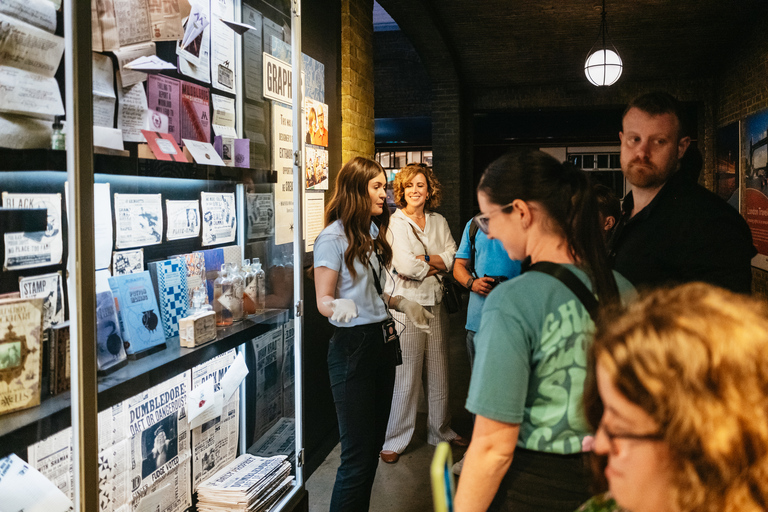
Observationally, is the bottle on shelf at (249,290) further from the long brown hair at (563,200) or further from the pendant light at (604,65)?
the pendant light at (604,65)

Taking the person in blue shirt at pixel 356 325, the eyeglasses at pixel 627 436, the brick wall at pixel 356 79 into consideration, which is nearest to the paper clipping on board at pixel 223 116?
the person in blue shirt at pixel 356 325

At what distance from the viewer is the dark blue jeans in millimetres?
2461

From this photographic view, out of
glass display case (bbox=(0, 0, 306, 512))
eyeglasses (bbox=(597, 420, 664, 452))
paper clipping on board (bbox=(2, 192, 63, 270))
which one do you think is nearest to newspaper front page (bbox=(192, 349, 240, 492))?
glass display case (bbox=(0, 0, 306, 512))

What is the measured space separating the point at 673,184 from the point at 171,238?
1.88 meters

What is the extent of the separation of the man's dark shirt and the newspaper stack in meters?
1.74

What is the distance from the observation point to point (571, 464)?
1300 millimetres

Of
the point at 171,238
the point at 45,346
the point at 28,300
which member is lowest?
the point at 45,346

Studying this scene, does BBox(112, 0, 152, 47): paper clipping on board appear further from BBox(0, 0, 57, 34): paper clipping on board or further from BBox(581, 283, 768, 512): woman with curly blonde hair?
BBox(581, 283, 768, 512): woman with curly blonde hair

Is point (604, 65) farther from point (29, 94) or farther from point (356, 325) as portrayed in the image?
point (29, 94)

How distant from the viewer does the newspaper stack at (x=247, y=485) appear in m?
2.51

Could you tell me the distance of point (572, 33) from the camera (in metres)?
8.44

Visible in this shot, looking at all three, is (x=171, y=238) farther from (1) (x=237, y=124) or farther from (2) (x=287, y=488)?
(2) (x=287, y=488)

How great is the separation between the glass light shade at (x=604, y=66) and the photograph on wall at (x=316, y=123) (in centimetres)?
471

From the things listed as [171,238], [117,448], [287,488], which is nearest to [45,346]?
[117,448]
